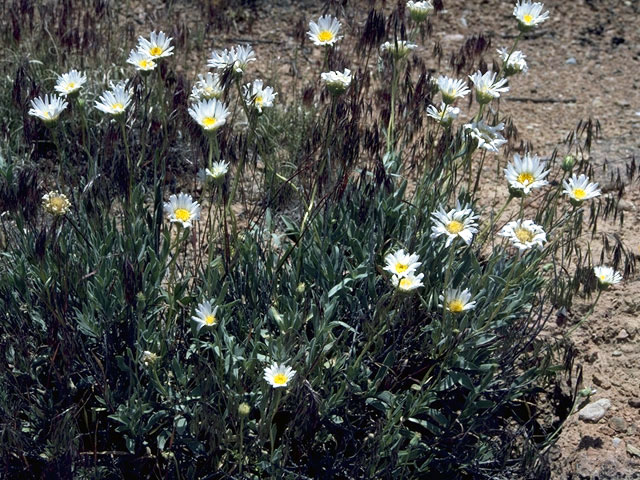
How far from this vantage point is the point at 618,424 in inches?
122

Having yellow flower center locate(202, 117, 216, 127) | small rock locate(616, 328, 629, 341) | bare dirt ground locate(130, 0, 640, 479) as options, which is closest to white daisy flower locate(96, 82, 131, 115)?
yellow flower center locate(202, 117, 216, 127)

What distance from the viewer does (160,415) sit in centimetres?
266

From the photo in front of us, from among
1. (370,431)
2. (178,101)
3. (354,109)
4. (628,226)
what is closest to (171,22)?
(178,101)

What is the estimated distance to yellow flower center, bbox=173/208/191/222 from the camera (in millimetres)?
2596

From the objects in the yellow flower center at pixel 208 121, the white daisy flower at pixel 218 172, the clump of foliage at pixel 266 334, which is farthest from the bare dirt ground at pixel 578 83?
the white daisy flower at pixel 218 172

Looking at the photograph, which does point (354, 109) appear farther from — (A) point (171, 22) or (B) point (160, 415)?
(A) point (171, 22)

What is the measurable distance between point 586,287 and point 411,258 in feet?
2.42

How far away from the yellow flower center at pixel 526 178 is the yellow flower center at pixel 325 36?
3.27 feet

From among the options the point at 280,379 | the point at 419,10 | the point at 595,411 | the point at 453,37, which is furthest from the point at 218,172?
the point at 453,37

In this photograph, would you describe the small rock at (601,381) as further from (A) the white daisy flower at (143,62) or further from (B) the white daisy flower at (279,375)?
(A) the white daisy flower at (143,62)

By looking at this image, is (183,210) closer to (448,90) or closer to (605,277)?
(448,90)

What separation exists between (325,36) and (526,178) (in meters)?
1.04

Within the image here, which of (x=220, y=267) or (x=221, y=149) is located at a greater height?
(x=221, y=149)

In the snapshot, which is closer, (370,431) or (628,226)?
(370,431)
